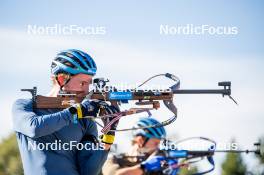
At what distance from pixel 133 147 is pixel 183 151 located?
860 mm

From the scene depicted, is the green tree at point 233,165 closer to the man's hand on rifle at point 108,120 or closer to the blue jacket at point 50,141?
the man's hand on rifle at point 108,120

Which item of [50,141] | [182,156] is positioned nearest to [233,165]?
[182,156]

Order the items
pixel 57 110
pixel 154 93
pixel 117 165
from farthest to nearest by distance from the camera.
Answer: pixel 117 165
pixel 154 93
pixel 57 110

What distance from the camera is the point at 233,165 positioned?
3266 centimetres

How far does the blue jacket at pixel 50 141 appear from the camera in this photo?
7.51 meters

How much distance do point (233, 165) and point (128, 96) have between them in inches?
972

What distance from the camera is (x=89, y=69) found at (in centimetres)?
805

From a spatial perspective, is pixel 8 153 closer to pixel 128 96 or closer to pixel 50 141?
pixel 128 96

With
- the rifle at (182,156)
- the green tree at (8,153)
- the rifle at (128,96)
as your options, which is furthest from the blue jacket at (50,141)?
the green tree at (8,153)

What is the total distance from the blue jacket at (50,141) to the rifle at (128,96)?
0.09m

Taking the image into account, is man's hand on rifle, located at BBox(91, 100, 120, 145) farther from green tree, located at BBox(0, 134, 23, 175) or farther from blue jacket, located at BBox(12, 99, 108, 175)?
green tree, located at BBox(0, 134, 23, 175)

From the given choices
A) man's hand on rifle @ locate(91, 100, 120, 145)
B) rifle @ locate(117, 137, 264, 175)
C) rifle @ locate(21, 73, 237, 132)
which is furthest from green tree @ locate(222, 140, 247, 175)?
man's hand on rifle @ locate(91, 100, 120, 145)

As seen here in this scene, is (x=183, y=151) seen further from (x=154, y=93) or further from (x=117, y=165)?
(x=154, y=93)

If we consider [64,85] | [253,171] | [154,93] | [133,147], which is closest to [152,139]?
[133,147]
